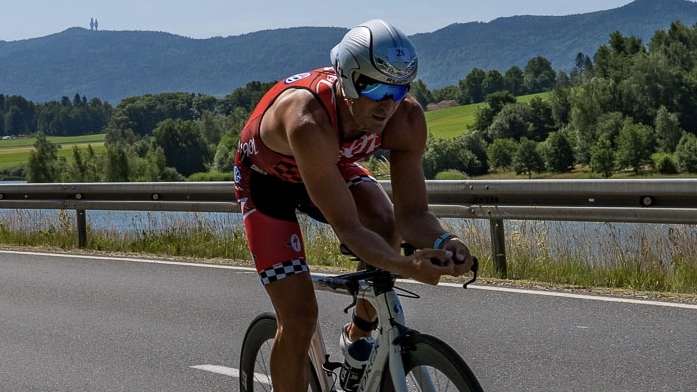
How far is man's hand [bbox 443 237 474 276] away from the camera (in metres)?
3.24

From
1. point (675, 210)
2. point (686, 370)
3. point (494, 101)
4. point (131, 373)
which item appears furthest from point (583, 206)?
point (494, 101)

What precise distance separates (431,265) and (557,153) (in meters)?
121

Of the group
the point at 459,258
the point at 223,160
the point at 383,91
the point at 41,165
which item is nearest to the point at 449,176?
the point at 223,160

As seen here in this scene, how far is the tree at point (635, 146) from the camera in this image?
11219cm

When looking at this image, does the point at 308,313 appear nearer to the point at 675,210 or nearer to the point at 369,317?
the point at 369,317

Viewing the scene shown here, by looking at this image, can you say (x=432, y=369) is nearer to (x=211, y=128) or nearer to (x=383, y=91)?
(x=383, y=91)

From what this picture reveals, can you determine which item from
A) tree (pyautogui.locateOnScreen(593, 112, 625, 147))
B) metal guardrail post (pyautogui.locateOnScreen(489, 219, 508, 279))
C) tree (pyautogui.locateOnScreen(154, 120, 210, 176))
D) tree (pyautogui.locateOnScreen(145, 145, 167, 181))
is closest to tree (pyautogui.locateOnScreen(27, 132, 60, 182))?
tree (pyautogui.locateOnScreen(145, 145, 167, 181))

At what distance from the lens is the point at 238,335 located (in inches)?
299

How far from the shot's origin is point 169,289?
981 cm

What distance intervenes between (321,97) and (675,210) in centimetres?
554

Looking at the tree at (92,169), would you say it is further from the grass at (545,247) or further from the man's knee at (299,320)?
the man's knee at (299,320)

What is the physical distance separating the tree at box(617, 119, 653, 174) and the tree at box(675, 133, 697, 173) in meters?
3.88

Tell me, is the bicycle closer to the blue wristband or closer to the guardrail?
the blue wristband

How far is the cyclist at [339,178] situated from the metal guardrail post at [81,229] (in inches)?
392
